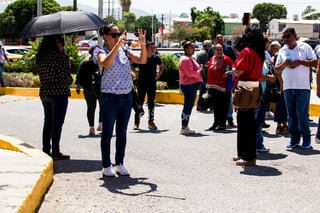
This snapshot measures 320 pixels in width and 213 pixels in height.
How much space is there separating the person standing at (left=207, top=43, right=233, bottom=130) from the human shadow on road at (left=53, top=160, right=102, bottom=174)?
12.4ft

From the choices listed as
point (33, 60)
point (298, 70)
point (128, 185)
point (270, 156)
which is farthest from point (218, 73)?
point (33, 60)

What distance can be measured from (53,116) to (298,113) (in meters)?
3.72

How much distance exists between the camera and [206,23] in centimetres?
11031

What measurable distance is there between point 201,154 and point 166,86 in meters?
10.6

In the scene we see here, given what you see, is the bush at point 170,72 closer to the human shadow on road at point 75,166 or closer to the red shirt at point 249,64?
the human shadow on road at point 75,166

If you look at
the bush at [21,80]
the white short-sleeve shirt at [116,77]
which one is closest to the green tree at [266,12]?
the bush at [21,80]

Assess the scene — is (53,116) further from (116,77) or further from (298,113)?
(298,113)

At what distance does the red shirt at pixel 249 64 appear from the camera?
7609mm

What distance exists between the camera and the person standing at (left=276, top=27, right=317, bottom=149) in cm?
891

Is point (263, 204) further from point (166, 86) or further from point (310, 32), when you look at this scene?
point (310, 32)

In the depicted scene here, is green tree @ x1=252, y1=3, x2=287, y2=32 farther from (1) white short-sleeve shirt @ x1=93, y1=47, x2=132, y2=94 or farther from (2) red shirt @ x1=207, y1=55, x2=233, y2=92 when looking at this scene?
(1) white short-sleeve shirt @ x1=93, y1=47, x2=132, y2=94

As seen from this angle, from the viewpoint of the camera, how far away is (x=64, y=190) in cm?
644

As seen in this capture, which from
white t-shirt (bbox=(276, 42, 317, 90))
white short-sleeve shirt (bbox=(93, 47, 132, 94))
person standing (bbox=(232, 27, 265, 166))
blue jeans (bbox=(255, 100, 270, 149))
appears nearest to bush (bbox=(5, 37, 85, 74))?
white t-shirt (bbox=(276, 42, 317, 90))

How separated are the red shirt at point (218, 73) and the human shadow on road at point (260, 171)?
11.8 feet
